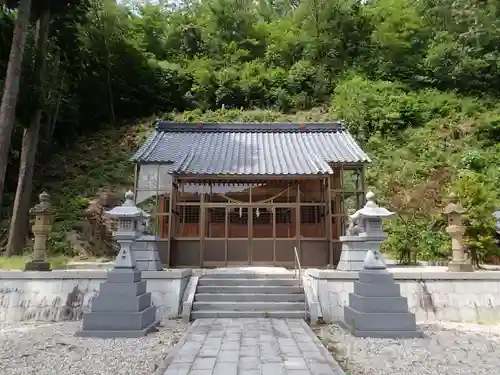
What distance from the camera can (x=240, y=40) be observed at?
33500mm

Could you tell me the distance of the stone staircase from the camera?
27.7 ft

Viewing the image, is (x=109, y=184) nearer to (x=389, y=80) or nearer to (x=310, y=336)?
(x=310, y=336)

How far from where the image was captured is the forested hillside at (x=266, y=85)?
1783cm

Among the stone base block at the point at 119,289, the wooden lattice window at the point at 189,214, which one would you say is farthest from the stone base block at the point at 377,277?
the wooden lattice window at the point at 189,214

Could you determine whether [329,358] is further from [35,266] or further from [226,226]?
[35,266]

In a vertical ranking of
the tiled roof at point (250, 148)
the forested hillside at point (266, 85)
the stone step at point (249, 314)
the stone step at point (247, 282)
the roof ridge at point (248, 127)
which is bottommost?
the stone step at point (249, 314)

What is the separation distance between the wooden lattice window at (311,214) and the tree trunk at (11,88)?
341 inches

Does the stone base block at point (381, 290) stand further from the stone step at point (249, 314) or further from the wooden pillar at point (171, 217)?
the wooden pillar at point (171, 217)

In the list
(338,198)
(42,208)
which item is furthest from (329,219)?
(42,208)

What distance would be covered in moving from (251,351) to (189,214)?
7.37 meters

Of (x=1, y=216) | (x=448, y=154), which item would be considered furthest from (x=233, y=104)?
(x=1, y=216)

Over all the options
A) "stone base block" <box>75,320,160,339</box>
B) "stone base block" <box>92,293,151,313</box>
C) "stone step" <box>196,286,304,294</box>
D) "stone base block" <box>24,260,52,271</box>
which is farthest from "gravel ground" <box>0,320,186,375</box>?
"stone base block" <box>24,260,52,271</box>

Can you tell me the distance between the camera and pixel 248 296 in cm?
908

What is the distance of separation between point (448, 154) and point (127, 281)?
61.2 feet
